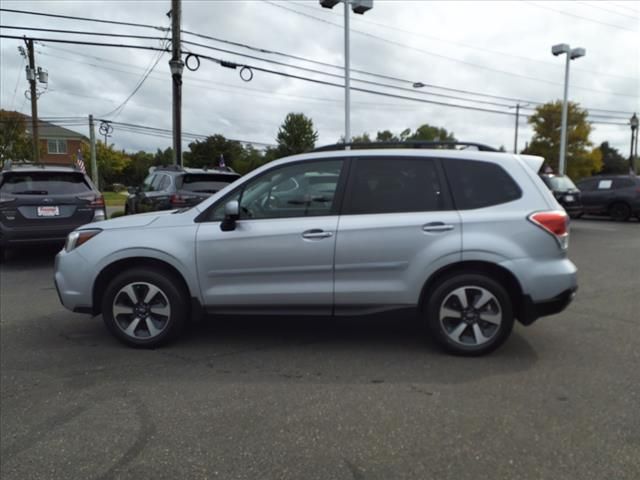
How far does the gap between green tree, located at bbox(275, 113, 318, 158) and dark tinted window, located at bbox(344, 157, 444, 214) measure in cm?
5733

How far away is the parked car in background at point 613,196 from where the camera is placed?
1625 cm

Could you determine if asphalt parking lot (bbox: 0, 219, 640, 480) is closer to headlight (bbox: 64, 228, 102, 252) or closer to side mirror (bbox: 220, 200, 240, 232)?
headlight (bbox: 64, 228, 102, 252)

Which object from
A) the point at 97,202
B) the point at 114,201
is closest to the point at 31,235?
the point at 97,202

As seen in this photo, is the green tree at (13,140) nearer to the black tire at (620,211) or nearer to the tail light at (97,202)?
the tail light at (97,202)

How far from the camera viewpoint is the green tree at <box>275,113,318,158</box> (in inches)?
2397

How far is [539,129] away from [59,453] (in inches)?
1975

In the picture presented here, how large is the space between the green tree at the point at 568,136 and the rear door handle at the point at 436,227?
45.9m

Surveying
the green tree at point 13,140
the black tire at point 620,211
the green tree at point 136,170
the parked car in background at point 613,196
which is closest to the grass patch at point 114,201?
the green tree at point 13,140

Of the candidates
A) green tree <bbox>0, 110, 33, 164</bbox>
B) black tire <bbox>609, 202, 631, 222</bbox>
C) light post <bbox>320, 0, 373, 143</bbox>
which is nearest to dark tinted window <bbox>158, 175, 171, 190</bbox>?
light post <bbox>320, 0, 373, 143</bbox>

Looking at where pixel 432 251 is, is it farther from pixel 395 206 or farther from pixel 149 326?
pixel 149 326

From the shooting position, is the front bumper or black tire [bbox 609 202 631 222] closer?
the front bumper

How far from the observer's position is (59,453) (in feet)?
8.36

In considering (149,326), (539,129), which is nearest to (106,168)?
(539,129)

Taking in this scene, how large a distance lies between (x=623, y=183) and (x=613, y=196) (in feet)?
1.87
